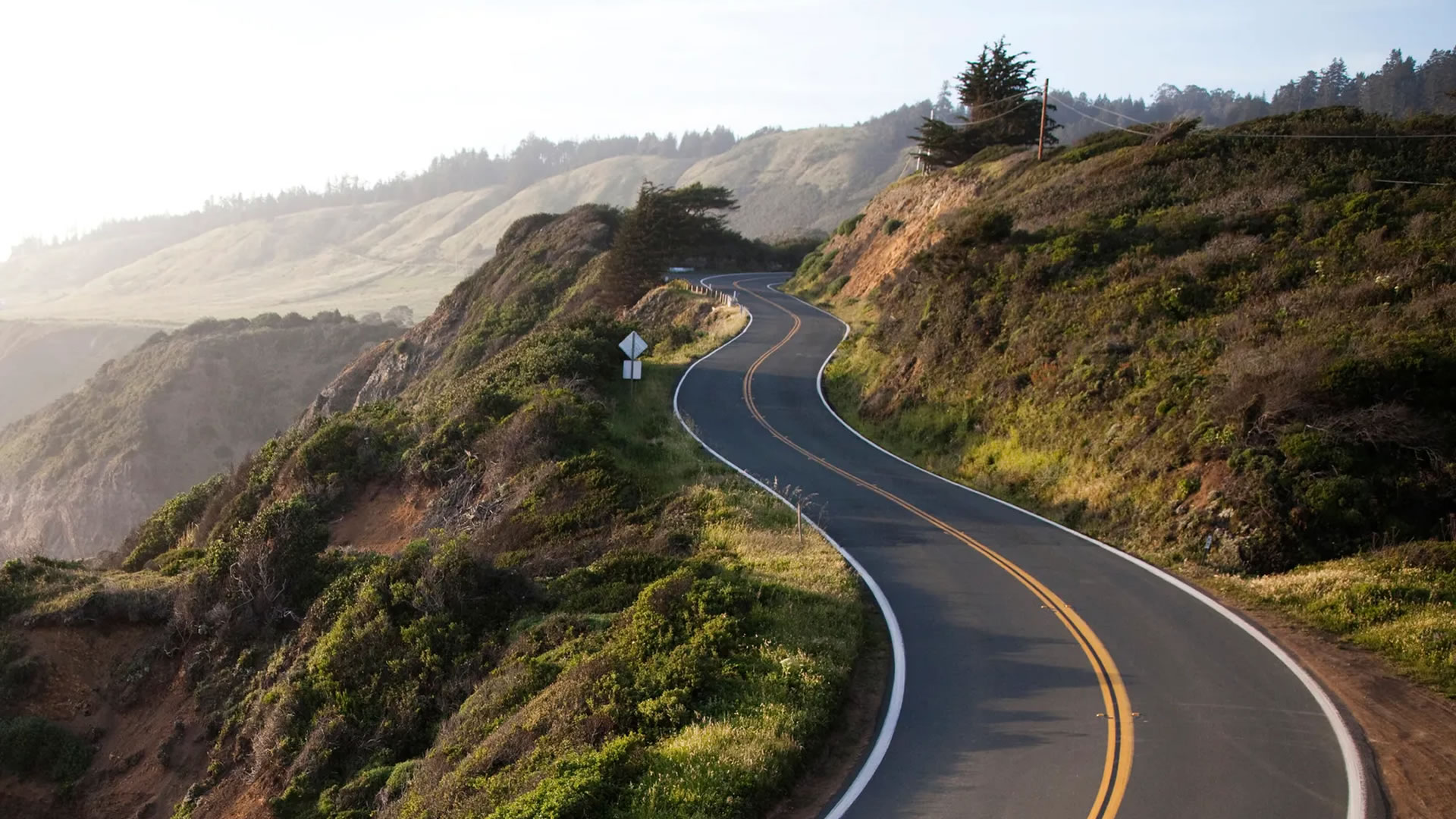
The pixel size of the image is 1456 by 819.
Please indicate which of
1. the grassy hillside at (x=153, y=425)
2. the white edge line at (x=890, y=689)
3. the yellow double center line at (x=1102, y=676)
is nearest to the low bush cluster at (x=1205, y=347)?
the yellow double center line at (x=1102, y=676)


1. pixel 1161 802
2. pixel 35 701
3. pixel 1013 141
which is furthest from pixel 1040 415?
pixel 1013 141

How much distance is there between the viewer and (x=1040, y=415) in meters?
21.3

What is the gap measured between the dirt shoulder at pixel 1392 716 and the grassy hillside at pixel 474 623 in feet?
16.8

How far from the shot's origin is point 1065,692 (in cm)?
1030

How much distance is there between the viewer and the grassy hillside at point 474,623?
31.0ft

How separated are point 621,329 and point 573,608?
17.8 metres

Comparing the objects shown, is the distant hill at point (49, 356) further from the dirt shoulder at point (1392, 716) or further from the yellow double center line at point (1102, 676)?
Result: the dirt shoulder at point (1392, 716)

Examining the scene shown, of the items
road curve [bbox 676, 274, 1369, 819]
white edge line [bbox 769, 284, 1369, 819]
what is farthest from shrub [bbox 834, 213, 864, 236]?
road curve [bbox 676, 274, 1369, 819]

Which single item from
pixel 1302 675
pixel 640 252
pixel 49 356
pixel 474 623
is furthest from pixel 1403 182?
pixel 49 356

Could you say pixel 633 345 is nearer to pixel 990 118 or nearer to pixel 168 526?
pixel 168 526

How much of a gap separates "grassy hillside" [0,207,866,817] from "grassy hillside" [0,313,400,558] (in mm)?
57649

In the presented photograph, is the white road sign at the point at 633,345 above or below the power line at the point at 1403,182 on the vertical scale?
below

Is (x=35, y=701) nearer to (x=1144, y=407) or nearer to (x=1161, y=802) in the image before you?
(x=1161, y=802)

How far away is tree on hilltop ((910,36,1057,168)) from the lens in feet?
171
